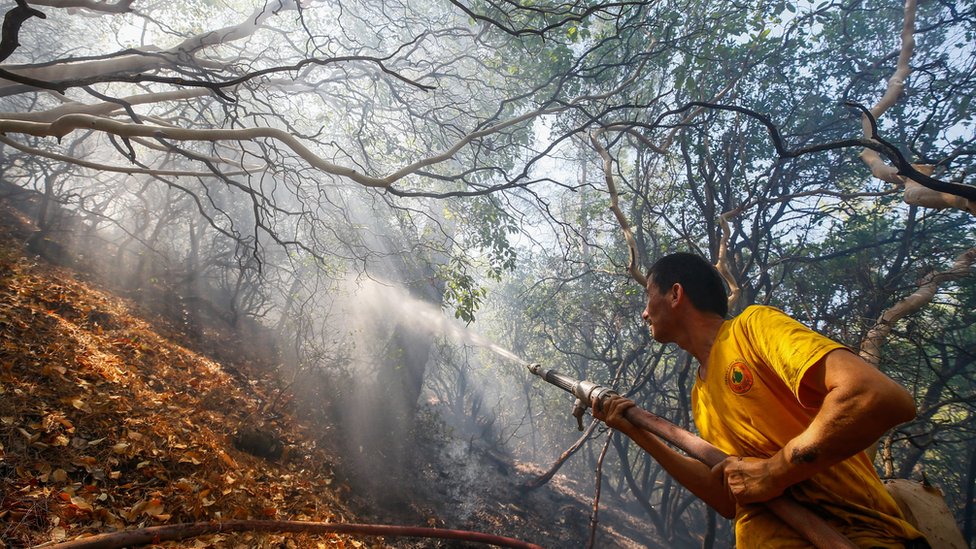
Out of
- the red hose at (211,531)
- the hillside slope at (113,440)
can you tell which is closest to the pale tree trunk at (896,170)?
the red hose at (211,531)

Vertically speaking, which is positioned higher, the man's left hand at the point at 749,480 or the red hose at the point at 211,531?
the man's left hand at the point at 749,480

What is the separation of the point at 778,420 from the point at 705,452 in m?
0.32

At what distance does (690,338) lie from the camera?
2141 millimetres

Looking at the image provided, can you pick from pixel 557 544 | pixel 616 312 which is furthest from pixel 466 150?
pixel 557 544

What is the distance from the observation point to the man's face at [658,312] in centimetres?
219

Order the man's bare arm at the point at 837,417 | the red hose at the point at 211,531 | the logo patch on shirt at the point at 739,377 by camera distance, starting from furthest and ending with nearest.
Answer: the red hose at the point at 211,531 → the logo patch on shirt at the point at 739,377 → the man's bare arm at the point at 837,417

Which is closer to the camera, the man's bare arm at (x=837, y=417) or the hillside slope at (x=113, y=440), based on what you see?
the man's bare arm at (x=837, y=417)

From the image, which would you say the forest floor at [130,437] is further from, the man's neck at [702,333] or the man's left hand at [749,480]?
the man's neck at [702,333]

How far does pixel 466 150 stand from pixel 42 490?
10484 mm

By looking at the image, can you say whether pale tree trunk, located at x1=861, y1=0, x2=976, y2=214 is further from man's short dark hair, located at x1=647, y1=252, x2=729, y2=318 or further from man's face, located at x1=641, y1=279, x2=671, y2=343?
man's face, located at x1=641, y1=279, x2=671, y2=343

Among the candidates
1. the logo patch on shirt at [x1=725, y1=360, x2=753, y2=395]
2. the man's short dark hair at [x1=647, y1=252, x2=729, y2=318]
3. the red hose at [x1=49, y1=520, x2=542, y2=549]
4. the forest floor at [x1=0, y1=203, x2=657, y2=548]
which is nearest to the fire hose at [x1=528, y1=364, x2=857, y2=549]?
the logo patch on shirt at [x1=725, y1=360, x2=753, y2=395]

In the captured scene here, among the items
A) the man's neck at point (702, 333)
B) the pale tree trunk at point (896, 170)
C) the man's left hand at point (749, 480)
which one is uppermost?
the pale tree trunk at point (896, 170)

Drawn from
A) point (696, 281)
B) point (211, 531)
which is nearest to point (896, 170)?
point (696, 281)

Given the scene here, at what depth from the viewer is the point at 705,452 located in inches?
66.3
